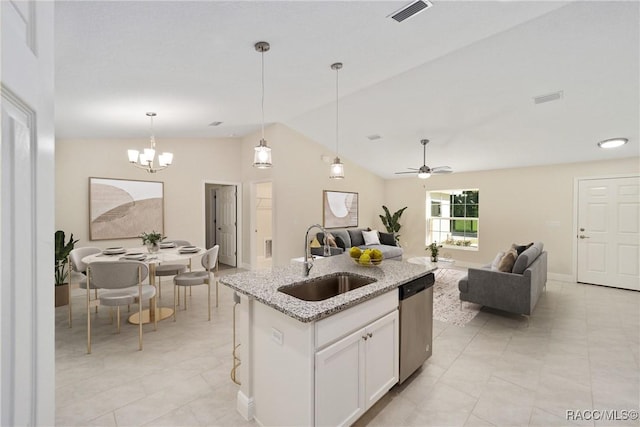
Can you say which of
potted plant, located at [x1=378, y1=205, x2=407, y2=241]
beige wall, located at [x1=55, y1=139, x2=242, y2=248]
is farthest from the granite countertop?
potted plant, located at [x1=378, y1=205, x2=407, y2=241]

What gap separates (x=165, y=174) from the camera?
5.32 m

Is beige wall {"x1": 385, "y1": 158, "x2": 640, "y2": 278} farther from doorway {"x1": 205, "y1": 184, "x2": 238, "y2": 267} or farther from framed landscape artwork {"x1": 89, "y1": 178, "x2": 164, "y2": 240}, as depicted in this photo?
framed landscape artwork {"x1": 89, "y1": 178, "x2": 164, "y2": 240}

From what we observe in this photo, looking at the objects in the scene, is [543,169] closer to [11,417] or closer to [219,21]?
[219,21]

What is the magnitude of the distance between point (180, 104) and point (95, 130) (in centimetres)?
159

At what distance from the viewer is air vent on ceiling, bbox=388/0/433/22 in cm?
213

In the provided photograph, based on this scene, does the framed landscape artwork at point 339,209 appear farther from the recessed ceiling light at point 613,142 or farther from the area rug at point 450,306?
the recessed ceiling light at point 613,142

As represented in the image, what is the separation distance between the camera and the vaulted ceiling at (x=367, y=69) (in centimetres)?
203

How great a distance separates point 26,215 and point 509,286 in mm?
4205

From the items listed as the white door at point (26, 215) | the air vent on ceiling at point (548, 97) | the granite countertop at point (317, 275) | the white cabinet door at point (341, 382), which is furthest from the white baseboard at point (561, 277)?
the white door at point (26, 215)

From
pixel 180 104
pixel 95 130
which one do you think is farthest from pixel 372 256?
pixel 95 130

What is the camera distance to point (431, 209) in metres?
7.54

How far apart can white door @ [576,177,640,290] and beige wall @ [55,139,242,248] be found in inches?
263

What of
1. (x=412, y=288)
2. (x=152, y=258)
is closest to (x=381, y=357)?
(x=412, y=288)

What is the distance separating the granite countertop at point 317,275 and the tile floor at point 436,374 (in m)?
0.88
